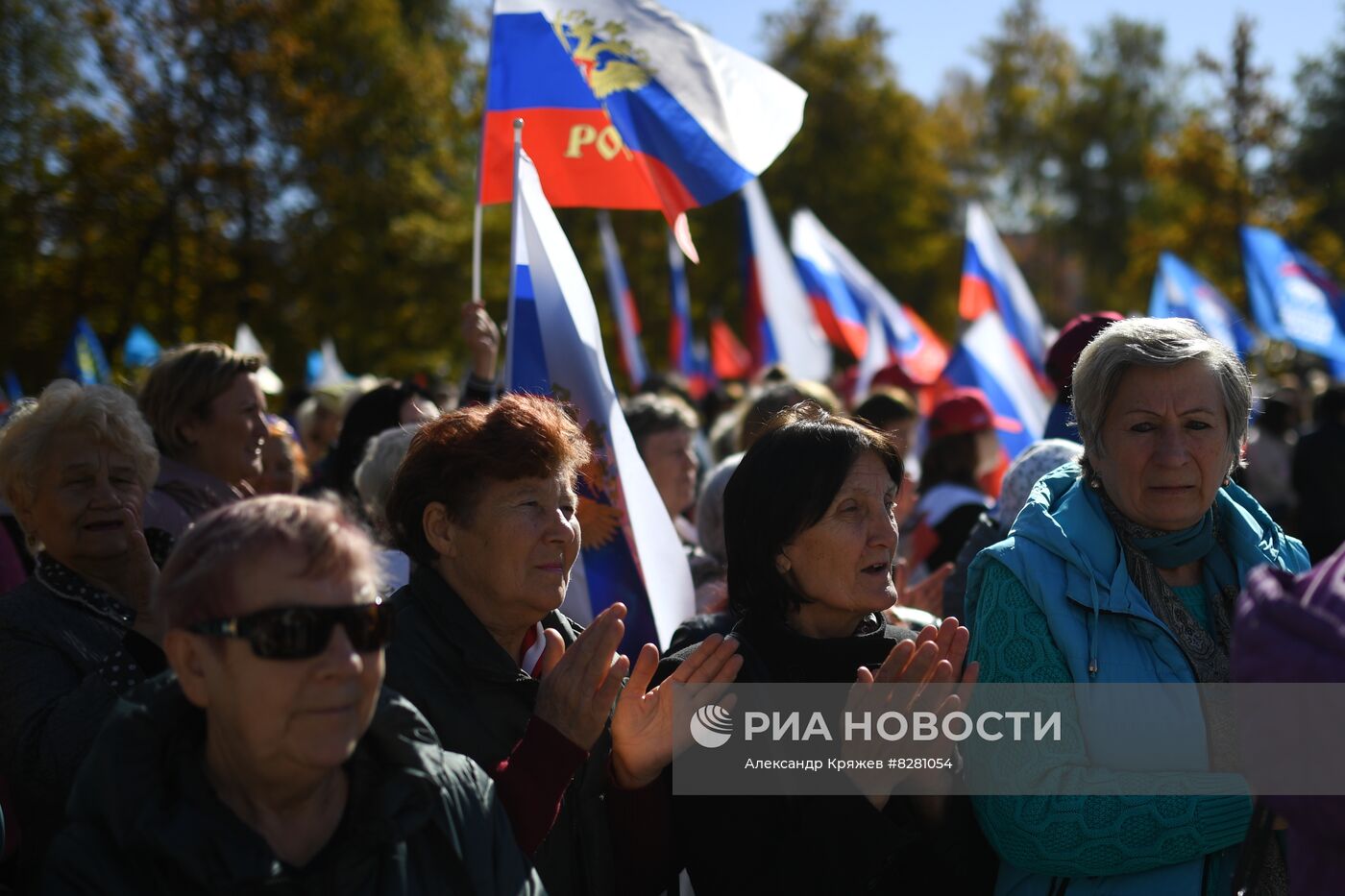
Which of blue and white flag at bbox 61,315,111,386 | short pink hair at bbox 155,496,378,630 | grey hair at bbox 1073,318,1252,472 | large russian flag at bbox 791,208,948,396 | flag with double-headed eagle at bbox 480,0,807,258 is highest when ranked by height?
flag with double-headed eagle at bbox 480,0,807,258

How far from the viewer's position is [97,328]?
71.8 ft

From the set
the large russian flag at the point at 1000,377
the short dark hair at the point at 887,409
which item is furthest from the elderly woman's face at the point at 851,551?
the large russian flag at the point at 1000,377

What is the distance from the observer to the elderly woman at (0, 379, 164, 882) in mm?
2773

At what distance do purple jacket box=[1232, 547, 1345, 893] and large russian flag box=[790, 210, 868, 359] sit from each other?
923 cm

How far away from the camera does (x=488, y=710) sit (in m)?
2.72

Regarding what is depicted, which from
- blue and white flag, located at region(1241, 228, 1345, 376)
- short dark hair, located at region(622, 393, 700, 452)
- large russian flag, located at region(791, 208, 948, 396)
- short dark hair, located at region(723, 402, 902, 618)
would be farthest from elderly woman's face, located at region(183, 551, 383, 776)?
blue and white flag, located at region(1241, 228, 1345, 376)

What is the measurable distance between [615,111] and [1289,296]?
829cm

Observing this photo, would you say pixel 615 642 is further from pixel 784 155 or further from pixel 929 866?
pixel 784 155

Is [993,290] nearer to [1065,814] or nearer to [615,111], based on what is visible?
[615,111]

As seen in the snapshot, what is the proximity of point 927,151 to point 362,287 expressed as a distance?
55.7 ft

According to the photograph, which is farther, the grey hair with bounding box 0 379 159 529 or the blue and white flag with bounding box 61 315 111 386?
the blue and white flag with bounding box 61 315 111 386

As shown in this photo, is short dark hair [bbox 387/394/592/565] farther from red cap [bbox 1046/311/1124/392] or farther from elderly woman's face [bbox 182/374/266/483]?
red cap [bbox 1046/311/1124/392]

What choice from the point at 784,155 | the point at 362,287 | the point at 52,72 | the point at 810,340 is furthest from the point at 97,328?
the point at 784,155

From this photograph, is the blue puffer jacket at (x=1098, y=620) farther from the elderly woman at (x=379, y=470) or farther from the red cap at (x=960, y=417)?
the red cap at (x=960, y=417)
